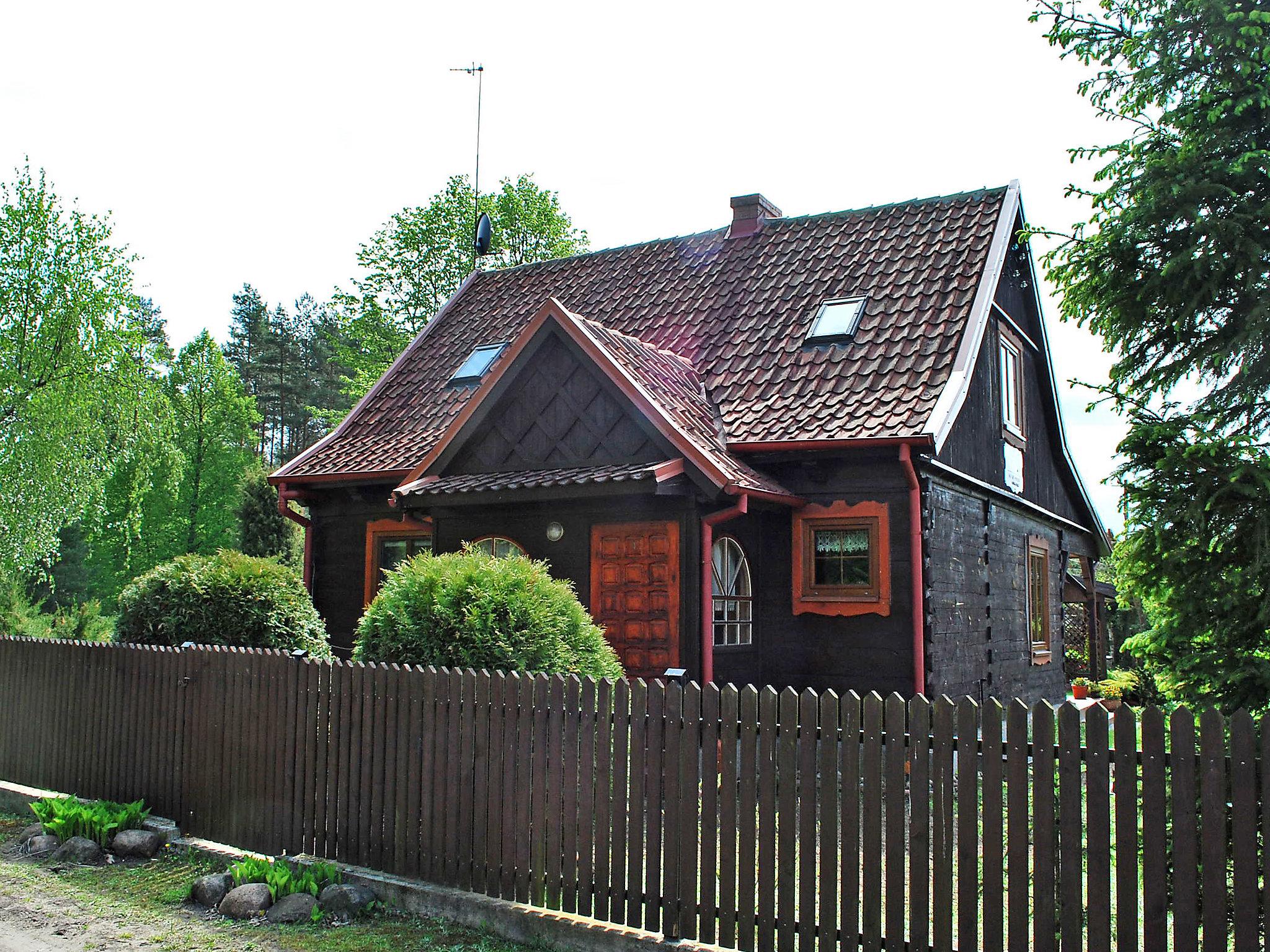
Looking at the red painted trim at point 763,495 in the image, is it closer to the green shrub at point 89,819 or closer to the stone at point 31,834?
the green shrub at point 89,819

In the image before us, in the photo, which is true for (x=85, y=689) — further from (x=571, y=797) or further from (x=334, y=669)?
(x=571, y=797)

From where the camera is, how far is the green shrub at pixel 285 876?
20.7ft

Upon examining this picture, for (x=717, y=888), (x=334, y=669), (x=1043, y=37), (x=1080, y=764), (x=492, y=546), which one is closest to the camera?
(x=1080, y=764)

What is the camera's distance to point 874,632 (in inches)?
432

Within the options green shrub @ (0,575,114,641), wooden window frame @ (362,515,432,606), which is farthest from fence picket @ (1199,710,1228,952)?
green shrub @ (0,575,114,641)

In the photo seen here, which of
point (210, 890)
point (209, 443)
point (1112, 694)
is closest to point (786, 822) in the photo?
point (210, 890)

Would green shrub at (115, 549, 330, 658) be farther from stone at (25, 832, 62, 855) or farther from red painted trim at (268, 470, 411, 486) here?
red painted trim at (268, 470, 411, 486)

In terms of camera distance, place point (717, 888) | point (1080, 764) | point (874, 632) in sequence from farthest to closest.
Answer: point (874, 632), point (717, 888), point (1080, 764)

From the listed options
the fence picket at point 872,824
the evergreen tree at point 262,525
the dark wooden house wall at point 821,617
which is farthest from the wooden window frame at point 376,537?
the evergreen tree at point 262,525

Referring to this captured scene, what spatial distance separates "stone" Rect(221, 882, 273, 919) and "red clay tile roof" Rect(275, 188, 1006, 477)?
6601mm

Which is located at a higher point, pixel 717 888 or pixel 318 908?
pixel 717 888

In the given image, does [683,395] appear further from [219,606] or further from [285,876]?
[285,876]

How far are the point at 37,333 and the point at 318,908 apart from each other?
18019mm

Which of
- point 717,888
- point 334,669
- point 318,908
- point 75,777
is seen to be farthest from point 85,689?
point 717,888
